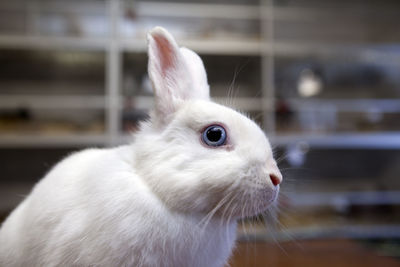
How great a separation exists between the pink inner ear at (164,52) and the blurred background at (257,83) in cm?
147

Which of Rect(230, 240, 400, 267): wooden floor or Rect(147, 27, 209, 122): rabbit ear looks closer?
Rect(147, 27, 209, 122): rabbit ear

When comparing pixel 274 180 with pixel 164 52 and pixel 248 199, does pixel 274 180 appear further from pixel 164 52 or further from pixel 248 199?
pixel 164 52

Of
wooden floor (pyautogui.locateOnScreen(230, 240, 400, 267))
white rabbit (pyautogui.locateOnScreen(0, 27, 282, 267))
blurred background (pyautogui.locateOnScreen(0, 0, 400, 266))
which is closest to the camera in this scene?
white rabbit (pyautogui.locateOnScreen(0, 27, 282, 267))

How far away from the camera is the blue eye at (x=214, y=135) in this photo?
0.41m

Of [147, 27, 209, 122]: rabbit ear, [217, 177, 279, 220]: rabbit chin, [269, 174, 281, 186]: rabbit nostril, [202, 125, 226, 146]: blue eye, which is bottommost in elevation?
[217, 177, 279, 220]: rabbit chin

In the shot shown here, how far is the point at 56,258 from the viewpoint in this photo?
402 mm

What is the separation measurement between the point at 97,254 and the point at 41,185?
0.18 meters

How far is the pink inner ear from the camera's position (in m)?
0.44

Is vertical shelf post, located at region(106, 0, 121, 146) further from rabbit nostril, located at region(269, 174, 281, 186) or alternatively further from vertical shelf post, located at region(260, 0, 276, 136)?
rabbit nostril, located at region(269, 174, 281, 186)

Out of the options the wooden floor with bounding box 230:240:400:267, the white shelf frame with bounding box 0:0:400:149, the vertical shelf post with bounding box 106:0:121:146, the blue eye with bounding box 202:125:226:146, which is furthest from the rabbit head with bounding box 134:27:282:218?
the vertical shelf post with bounding box 106:0:121:146

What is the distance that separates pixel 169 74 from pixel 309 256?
0.73m

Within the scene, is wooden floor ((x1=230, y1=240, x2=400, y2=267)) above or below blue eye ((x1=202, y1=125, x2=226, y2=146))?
below

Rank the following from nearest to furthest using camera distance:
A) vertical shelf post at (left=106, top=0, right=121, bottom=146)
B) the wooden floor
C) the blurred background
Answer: the wooden floor, vertical shelf post at (left=106, top=0, right=121, bottom=146), the blurred background

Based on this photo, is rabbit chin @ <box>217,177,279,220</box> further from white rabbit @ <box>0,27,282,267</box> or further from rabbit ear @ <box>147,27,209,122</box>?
rabbit ear @ <box>147,27,209,122</box>
